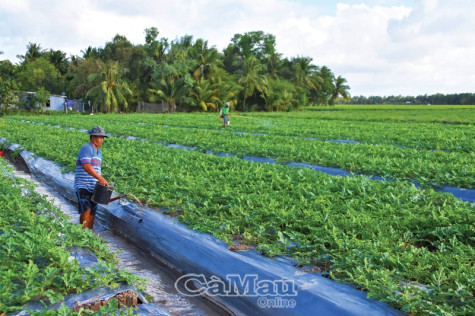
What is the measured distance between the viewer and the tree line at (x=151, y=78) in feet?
122

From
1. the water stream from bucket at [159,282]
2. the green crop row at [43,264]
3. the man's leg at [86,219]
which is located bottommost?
the water stream from bucket at [159,282]

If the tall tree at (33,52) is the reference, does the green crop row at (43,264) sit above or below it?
below

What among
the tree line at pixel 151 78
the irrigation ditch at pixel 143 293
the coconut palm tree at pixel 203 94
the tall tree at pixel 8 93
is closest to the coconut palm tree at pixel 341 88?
the tree line at pixel 151 78

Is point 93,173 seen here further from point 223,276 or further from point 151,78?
point 151,78

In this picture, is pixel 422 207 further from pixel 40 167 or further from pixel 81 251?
pixel 40 167

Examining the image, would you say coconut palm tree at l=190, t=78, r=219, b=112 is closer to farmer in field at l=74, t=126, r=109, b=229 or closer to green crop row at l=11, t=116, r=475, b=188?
green crop row at l=11, t=116, r=475, b=188

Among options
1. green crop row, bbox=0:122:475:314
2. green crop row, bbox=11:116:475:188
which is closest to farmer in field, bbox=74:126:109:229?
green crop row, bbox=0:122:475:314

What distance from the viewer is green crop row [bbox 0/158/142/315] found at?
9.25 feet

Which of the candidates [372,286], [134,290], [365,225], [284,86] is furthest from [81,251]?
[284,86]

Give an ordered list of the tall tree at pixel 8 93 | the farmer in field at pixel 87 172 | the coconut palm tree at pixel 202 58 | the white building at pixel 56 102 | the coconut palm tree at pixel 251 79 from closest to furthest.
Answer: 1. the farmer in field at pixel 87 172
2. the tall tree at pixel 8 93
3. the white building at pixel 56 102
4. the coconut palm tree at pixel 202 58
5. the coconut palm tree at pixel 251 79

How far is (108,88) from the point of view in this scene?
35.7 metres

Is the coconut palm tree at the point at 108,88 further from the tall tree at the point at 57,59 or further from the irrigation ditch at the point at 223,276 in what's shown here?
the irrigation ditch at the point at 223,276

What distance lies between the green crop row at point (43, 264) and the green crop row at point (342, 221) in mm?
1281

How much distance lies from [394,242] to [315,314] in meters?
1.50
